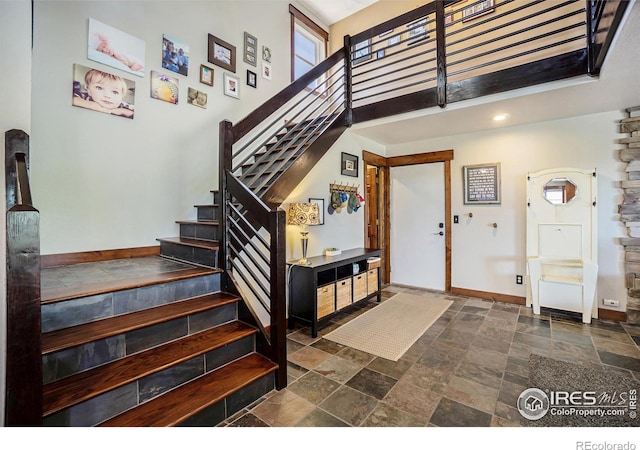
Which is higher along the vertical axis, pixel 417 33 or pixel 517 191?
pixel 417 33

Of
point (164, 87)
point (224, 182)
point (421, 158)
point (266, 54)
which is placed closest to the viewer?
point (224, 182)

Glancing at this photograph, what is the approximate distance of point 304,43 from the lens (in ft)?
16.8

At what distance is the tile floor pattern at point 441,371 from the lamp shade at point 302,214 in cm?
120

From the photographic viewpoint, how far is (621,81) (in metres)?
2.62

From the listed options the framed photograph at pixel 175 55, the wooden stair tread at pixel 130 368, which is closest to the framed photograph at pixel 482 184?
the wooden stair tread at pixel 130 368

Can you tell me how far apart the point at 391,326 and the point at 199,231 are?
2324 mm

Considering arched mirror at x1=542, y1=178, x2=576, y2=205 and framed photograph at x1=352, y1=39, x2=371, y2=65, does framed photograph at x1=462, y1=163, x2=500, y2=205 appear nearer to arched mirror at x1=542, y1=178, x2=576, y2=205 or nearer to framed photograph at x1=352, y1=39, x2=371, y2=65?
arched mirror at x1=542, y1=178, x2=576, y2=205

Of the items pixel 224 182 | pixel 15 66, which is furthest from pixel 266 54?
pixel 15 66

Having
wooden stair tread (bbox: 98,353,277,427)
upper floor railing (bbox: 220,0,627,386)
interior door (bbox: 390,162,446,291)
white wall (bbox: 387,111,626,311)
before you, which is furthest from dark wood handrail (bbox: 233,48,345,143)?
interior door (bbox: 390,162,446,291)

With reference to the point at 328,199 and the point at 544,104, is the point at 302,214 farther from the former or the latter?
the point at 544,104

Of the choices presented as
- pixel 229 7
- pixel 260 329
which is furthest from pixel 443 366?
pixel 229 7

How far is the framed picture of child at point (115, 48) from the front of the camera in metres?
2.67

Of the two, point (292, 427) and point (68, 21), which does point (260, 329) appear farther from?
point (68, 21)
